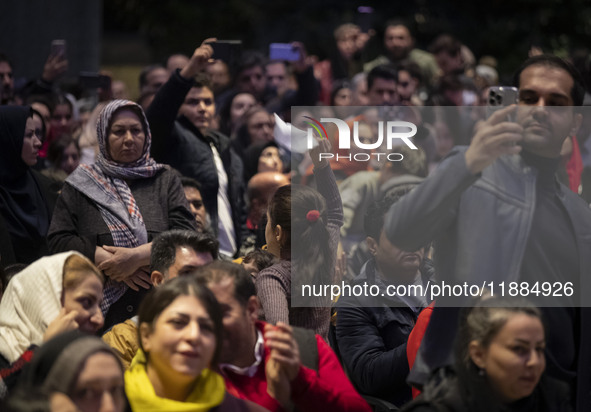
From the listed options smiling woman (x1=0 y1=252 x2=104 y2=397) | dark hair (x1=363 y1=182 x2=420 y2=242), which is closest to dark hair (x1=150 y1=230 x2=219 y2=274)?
smiling woman (x1=0 y1=252 x2=104 y2=397)

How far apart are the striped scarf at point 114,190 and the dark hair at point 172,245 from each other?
1.53 feet

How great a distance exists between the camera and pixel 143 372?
3.46 metres

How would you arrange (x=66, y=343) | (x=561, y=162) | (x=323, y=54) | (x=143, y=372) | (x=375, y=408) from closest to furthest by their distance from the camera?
(x=66, y=343) < (x=143, y=372) < (x=561, y=162) < (x=375, y=408) < (x=323, y=54)

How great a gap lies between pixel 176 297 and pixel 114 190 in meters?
1.73

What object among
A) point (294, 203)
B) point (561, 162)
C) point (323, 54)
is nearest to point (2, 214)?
point (294, 203)

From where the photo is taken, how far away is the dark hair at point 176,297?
3.49 metres

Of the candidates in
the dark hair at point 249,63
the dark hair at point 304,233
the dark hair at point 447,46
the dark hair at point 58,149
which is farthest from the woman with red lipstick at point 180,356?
the dark hair at point 447,46

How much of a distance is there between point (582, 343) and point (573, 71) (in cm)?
95

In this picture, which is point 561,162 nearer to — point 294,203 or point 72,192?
point 294,203

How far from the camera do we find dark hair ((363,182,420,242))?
3807mm

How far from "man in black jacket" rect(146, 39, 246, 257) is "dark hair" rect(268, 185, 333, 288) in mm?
1314

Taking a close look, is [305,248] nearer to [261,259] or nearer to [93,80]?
[261,259]

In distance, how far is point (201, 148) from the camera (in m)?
6.51

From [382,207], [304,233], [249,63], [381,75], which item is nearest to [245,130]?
[381,75]
